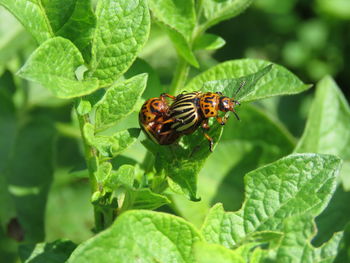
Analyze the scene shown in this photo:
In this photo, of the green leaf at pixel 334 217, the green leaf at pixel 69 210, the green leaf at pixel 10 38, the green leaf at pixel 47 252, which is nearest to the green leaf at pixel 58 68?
the green leaf at pixel 47 252

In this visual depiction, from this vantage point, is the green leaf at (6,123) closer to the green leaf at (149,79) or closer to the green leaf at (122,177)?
the green leaf at (149,79)

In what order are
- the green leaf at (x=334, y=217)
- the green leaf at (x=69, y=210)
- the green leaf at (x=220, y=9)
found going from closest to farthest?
the green leaf at (x=220, y=9) → the green leaf at (x=334, y=217) → the green leaf at (x=69, y=210)

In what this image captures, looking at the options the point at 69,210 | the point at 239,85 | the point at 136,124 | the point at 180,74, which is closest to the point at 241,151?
the point at 136,124

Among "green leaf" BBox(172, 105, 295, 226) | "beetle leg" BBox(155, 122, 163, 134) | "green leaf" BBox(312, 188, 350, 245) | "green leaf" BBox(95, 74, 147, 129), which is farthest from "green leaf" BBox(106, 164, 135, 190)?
"green leaf" BBox(172, 105, 295, 226)

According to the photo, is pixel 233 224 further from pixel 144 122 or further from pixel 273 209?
pixel 144 122

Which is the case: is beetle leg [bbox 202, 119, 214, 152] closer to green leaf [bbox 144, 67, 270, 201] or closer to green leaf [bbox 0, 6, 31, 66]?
→ green leaf [bbox 144, 67, 270, 201]

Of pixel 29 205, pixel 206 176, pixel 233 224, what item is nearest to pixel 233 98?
pixel 233 224
